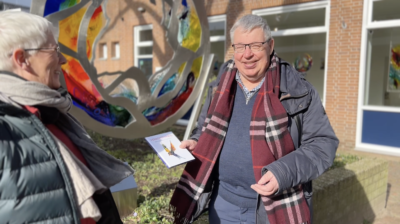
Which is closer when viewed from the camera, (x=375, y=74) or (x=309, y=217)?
(x=309, y=217)

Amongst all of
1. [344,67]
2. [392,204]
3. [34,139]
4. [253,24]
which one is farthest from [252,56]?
[344,67]

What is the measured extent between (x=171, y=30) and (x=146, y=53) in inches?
286

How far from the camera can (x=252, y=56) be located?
183 cm

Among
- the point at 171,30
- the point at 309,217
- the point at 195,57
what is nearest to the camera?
the point at 309,217

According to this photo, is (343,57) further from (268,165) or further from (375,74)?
(268,165)

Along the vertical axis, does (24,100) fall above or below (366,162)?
above

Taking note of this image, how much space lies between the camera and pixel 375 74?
707 centimetres

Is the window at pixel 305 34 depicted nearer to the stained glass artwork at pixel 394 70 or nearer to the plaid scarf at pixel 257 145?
the stained glass artwork at pixel 394 70

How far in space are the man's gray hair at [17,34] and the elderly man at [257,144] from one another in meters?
1.07

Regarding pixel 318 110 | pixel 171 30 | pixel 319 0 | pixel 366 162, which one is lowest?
pixel 366 162

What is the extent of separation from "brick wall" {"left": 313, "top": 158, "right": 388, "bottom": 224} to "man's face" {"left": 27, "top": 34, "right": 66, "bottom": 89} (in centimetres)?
269

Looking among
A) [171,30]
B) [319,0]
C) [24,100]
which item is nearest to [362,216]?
[171,30]

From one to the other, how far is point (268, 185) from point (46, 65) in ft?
3.77

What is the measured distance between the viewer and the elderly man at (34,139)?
1.02m
